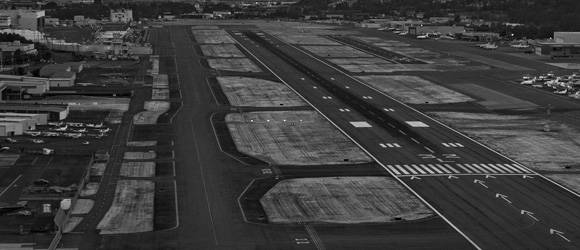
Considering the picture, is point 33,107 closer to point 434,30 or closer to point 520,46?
point 520,46

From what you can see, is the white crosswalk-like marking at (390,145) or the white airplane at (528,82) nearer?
the white crosswalk-like marking at (390,145)

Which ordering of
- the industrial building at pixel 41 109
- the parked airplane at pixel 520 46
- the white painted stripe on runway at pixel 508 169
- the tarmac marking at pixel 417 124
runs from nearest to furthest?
the white painted stripe on runway at pixel 508 169
the tarmac marking at pixel 417 124
the industrial building at pixel 41 109
the parked airplane at pixel 520 46

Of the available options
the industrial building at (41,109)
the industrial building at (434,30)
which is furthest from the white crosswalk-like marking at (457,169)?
the industrial building at (434,30)

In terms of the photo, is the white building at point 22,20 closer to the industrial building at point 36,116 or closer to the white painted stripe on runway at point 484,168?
the industrial building at point 36,116

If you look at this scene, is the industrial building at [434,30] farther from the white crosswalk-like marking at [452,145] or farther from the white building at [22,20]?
the white crosswalk-like marking at [452,145]

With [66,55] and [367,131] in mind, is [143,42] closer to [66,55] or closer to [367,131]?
[66,55]

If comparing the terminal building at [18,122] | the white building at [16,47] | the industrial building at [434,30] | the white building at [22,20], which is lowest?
the terminal building at [18,122]

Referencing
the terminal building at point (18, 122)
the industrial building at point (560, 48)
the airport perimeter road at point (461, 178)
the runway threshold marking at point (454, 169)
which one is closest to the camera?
the airport perimeter road at point (461, 178)

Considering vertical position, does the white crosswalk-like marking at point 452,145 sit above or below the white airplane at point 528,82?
below
